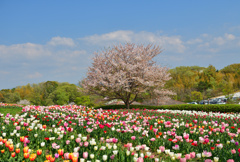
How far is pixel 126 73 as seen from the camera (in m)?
18.9

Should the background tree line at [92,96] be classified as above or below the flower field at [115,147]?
above

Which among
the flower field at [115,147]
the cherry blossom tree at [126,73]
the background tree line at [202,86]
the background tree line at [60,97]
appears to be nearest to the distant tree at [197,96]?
the background tree line at [202,86]

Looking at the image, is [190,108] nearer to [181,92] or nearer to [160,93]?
[160,93]

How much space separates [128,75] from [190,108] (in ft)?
21.8

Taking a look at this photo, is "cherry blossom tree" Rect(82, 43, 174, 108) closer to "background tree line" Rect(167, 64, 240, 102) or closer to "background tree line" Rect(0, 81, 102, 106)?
"background tree line" Rect(0, 81, 102, 106)

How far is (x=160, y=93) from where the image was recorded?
19.2 m

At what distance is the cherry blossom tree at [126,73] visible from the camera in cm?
1809

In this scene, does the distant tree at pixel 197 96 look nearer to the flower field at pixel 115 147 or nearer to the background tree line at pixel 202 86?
the background tree line at pixel 202 86

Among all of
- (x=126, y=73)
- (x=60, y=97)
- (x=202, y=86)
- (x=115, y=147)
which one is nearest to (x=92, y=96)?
(x=60, y=97)

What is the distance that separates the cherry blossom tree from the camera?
1809 centimetres

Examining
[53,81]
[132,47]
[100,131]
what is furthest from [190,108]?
[53,81]

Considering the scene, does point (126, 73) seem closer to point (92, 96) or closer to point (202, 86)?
point (92, 96)

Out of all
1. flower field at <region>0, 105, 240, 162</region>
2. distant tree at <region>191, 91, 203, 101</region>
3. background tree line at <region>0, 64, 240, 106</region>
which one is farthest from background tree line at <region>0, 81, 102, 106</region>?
flower field at <region>0, 105, 240, 162</region>

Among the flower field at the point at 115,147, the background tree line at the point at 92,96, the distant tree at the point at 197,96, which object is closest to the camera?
the flower field at the point at 115,147
